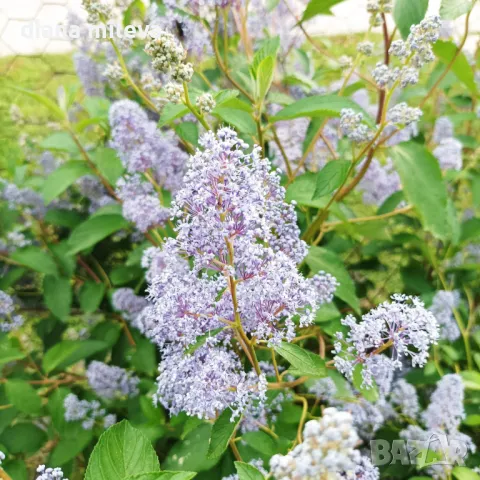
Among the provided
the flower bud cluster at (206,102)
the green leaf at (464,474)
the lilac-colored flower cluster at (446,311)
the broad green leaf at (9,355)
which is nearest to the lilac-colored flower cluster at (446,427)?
the green leaf at (464,474)

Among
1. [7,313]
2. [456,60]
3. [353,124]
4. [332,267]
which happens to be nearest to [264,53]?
[353,124]

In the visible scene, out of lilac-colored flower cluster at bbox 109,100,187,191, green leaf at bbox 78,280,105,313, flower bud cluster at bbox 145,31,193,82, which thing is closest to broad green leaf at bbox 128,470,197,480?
flower bud cluster at bbox 145,31,193,82

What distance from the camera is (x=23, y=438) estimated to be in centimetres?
96

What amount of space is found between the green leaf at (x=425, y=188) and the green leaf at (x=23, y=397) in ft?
2.20

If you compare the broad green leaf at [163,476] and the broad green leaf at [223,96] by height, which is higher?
the broad green leaf at [223,96]

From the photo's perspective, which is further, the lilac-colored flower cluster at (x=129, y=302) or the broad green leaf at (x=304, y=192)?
the lilac-colored flower cluster at (x=129, y=302)

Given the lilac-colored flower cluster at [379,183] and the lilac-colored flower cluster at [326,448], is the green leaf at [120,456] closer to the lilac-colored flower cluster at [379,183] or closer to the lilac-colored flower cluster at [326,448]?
the lilac-colored flower cluster at [326,448]

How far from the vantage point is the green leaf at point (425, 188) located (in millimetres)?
715

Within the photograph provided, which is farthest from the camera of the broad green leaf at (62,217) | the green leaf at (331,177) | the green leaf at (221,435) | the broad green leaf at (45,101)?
the broad green leaf at (62,217)

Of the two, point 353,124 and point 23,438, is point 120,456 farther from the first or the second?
point 23,438

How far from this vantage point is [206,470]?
0.79 meters

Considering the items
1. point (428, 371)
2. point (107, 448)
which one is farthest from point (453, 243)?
point (107, 448)

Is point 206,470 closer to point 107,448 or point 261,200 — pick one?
point 107,448

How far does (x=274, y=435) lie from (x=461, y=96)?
97 cm
